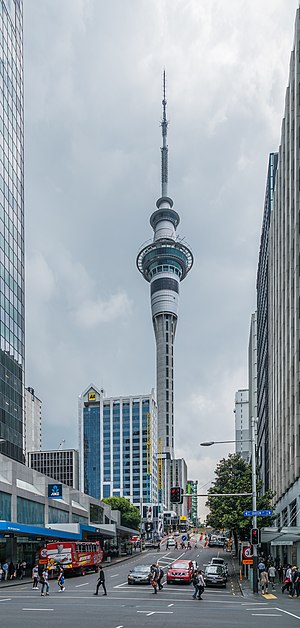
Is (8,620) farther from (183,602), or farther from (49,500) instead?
(49,500)

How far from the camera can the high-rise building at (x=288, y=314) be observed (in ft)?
189

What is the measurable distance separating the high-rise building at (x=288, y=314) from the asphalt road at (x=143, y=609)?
14.6 m

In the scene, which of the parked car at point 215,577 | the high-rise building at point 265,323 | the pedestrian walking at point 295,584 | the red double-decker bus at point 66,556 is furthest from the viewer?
the high-rise building at point 265,323

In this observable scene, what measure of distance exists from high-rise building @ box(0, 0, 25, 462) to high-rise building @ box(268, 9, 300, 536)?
28.8 metres

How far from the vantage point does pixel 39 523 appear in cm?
7481

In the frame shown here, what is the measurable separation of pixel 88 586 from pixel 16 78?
60.9 meters

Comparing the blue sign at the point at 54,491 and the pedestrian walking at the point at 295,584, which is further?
the blue sign at the point at 54,491

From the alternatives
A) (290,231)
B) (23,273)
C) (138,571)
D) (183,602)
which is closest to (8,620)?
(183,602)

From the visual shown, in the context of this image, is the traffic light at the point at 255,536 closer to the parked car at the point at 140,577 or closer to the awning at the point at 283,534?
the awning at the point at 283,534

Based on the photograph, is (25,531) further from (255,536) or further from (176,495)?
(255,536)

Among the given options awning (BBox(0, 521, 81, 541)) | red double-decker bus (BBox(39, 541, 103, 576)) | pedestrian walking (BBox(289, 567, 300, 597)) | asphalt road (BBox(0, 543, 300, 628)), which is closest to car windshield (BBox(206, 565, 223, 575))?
asphalt road (BBox(0, 543, 300, 628))

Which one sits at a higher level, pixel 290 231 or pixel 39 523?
pixel 290 231

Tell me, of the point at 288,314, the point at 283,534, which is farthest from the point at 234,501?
the point at 283,534

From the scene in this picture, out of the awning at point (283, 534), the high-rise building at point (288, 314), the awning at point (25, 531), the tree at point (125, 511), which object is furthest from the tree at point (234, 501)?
the tree at point (125, 511)
